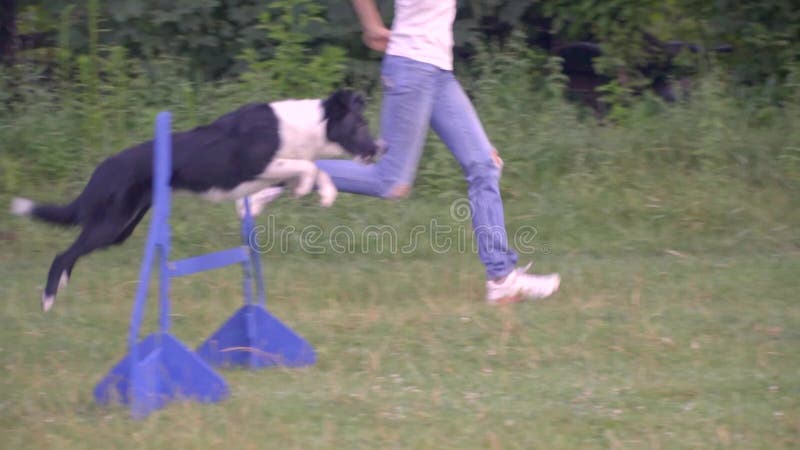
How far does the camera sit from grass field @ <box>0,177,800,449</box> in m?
3.91

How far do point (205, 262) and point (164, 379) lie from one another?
1.63 feet

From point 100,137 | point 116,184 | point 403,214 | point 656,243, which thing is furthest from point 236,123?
point 100,137

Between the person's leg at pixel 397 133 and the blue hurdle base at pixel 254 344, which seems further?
the person's leg at pixel 397 133

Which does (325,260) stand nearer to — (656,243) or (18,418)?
(656,243)

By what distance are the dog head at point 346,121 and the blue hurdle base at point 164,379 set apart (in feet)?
3.82

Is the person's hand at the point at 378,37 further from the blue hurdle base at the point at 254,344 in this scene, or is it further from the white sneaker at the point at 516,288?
the blue hurdle base at the point at 254,344

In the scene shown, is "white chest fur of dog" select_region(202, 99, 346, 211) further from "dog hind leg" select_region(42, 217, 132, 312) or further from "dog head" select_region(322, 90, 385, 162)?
"dog hind leg" select_region(42, 217, 132, 312)

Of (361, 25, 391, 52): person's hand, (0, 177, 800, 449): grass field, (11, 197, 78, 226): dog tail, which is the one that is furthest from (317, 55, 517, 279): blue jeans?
(11, 197, 78, 226): dog tail

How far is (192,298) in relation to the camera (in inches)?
229

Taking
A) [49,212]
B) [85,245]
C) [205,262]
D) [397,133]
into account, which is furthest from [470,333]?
[49,212]

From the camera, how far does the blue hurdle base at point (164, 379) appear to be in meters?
3.98

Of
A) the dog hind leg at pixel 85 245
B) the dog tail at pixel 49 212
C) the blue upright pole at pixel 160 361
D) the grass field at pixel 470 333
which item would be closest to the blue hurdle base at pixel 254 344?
the grass field at pixel 470 333

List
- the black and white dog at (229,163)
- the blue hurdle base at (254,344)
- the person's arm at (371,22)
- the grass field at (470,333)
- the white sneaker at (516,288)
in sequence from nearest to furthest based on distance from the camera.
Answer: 1. the grass field at (470,333)
2. the black and white dog at (229,163)
3. the blue hurdle base at (254,344)
4. the person's arm at (371,22)
5. the white sneaker at (516,288)

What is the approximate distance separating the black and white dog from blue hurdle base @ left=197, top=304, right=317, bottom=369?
0.56 meters
